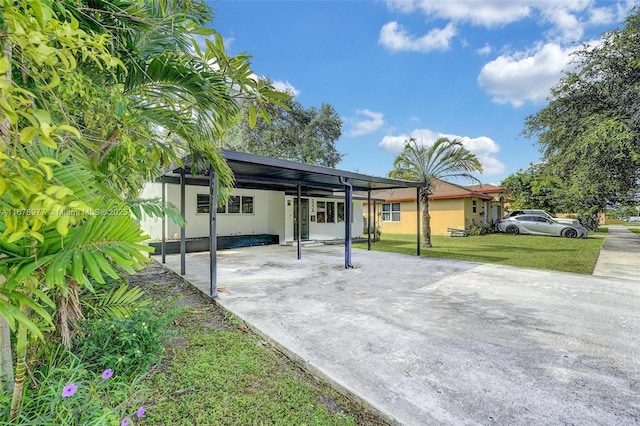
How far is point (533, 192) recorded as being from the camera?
2491cm

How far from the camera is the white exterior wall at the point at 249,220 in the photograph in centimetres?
1120

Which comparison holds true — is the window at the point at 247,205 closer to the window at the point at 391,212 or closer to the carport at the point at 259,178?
the carport at the point at 259,178

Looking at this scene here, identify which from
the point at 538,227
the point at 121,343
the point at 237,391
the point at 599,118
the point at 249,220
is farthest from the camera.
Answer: the point at 538,227

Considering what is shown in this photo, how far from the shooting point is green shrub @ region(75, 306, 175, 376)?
8.21 feet

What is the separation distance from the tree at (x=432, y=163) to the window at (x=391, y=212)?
840 centimetres

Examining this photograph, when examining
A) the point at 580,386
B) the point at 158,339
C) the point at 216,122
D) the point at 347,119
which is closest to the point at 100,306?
the point at 158,339

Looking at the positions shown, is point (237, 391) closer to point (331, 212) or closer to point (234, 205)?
point (234, 205)

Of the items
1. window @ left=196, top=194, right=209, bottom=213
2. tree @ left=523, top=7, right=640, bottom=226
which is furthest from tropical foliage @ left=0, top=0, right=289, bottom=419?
tree @ left=523, top=7, right=640, bottom=226

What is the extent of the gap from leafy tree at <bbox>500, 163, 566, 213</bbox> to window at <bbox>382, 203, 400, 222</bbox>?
38.1 feet

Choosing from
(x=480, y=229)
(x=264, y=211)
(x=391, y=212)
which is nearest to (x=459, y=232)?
(x=480, y=229)

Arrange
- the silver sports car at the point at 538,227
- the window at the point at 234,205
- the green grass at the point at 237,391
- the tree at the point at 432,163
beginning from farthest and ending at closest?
the silver sports car at the point at 538,227, the window at the point at 234,205, the tree at the point at 432,163, the green grass at the point at 237,391

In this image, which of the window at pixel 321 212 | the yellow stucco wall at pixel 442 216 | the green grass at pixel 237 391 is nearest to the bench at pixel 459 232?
the yellow stucco wall at pixel 442 216

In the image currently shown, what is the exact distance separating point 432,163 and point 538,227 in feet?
35.5

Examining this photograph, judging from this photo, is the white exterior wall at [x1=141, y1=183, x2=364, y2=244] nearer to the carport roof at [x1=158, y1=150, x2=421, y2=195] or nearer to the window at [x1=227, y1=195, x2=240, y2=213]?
the window at [x1=227, y1=195, x2=240, y2=213]
